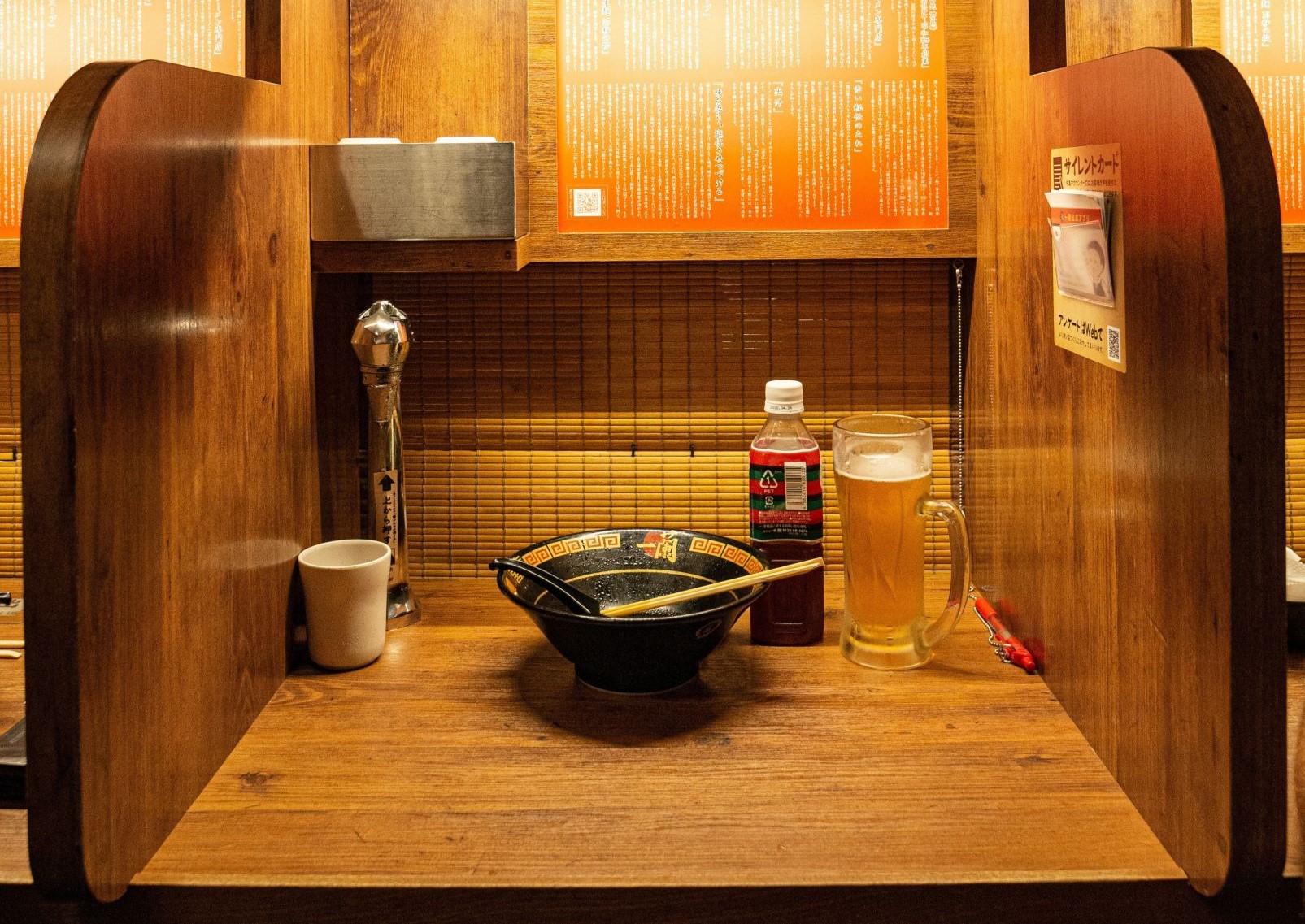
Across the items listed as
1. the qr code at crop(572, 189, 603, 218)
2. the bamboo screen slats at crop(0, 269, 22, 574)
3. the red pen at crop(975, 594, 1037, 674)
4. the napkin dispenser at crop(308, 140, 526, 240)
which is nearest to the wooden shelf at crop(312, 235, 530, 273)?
the napkin dispenser at crop(308, 140, 526, 240)

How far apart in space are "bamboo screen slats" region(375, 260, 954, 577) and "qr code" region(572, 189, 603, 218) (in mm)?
119

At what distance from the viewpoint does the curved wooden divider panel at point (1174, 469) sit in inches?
38.0

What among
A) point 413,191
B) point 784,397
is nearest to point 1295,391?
point 784,397

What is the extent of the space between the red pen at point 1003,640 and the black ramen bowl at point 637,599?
0.33m

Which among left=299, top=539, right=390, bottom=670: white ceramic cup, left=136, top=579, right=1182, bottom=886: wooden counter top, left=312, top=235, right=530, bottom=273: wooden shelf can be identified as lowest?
left=136, top=579, right=1182, bottom=886: wooden counter top

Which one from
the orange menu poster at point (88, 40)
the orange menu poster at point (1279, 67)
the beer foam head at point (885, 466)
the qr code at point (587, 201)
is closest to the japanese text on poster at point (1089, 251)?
the beer foam head at point (885, 466)

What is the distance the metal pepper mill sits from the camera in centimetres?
163

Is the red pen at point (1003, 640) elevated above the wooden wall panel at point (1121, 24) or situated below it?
below

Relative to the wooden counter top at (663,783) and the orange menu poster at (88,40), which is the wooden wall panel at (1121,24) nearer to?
the wooden counter top at (663,783)

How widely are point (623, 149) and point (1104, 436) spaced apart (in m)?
0.85

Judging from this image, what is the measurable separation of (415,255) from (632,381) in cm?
43

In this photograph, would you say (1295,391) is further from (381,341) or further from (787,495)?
(381,341)

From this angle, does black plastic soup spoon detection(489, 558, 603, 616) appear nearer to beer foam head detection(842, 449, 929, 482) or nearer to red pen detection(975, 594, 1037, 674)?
beer foam head detection(842, 449, 929, 482)

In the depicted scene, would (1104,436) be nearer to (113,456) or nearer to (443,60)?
(113,456)
